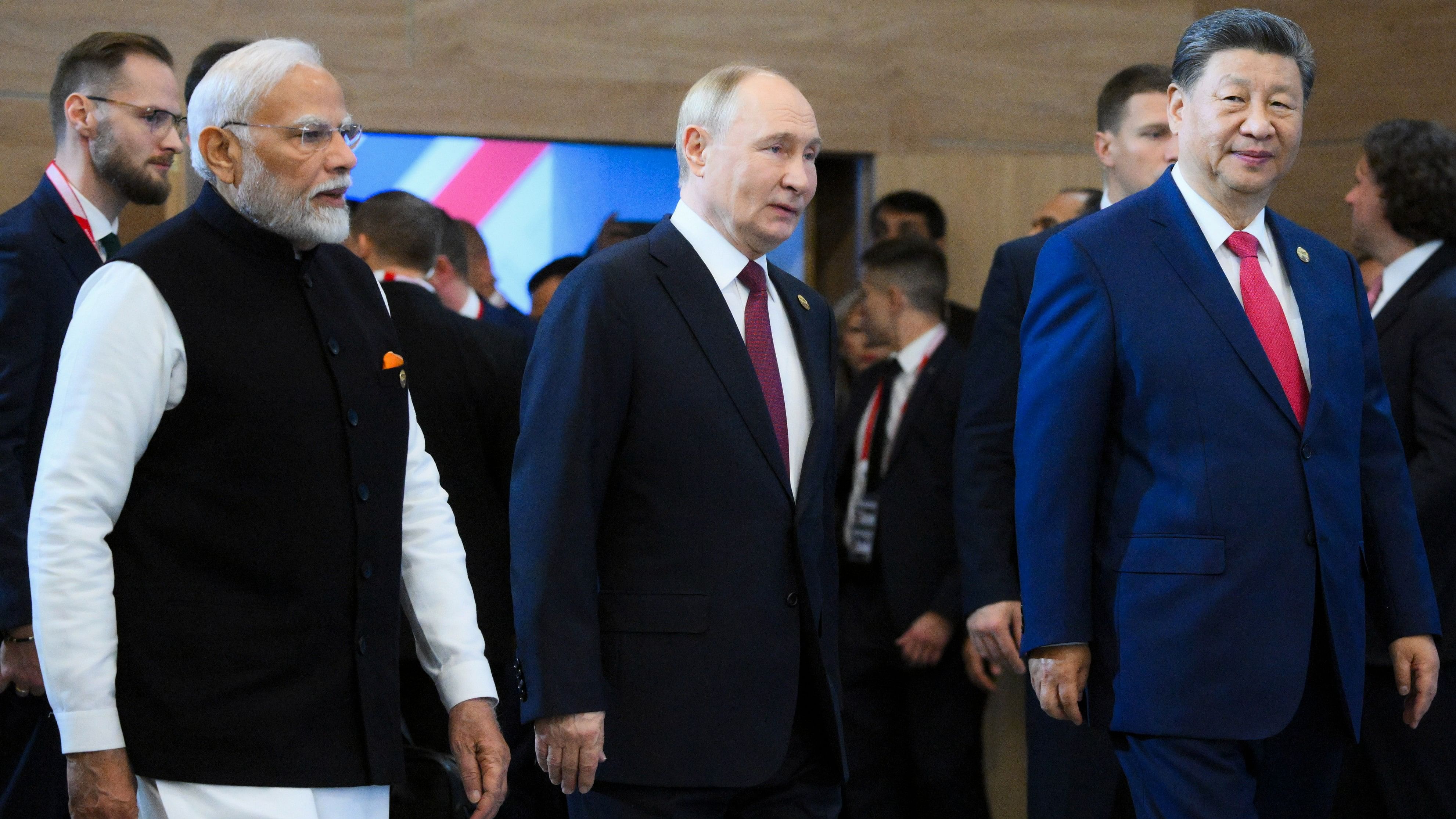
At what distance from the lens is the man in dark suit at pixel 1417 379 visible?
337cm

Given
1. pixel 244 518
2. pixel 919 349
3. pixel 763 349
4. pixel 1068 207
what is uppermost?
pixel 1068 207

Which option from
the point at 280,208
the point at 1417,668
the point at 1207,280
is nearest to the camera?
the point at 280,208

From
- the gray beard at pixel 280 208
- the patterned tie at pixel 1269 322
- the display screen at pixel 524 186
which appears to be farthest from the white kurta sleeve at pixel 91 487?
the display screen at pixel 524 186

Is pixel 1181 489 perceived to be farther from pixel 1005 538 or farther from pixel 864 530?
pixel 864 530

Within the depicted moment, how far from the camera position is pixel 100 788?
1793 mm

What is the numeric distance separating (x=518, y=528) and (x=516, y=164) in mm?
3308

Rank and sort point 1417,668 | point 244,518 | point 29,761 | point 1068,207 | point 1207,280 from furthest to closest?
point 1068,207 → point 29,761 → point 1417,668 → point 1207,280 → point 244,518

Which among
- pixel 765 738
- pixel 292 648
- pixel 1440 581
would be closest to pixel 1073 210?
pixel 1440 581

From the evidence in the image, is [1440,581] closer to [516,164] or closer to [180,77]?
[516,164]

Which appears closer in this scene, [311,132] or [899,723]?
[311,132]

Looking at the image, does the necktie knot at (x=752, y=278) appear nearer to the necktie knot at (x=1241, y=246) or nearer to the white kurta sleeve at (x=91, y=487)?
the necktie knot at (x=1241, y=246)

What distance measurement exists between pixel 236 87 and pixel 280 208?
181mm

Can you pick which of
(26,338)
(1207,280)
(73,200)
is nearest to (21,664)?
(26,338)

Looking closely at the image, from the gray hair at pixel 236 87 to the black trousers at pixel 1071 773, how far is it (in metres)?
1.81
